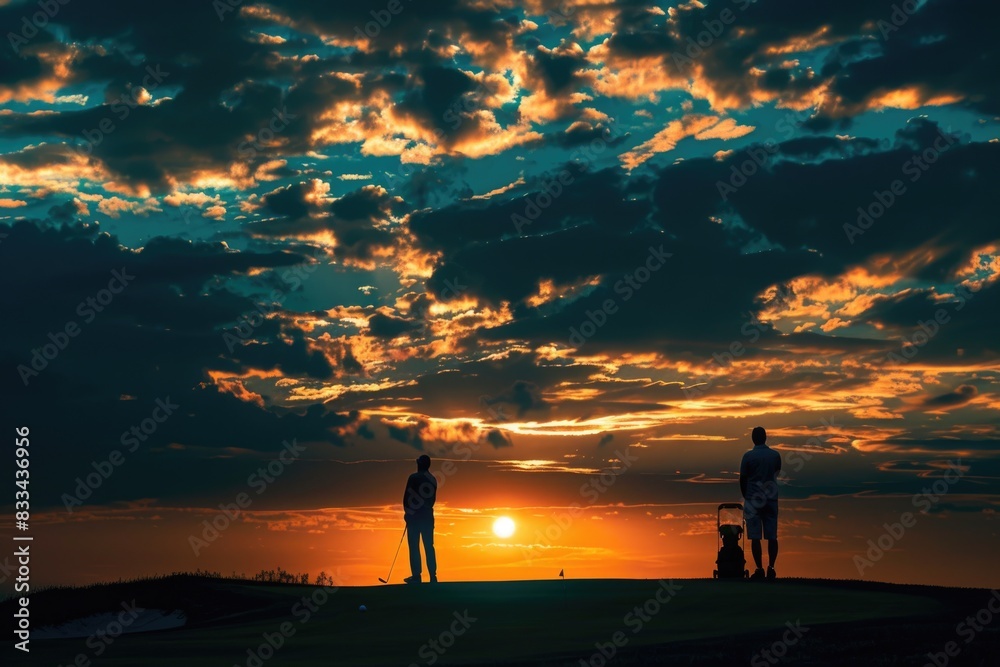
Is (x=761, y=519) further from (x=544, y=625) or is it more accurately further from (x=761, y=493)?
(x=544, y=625)

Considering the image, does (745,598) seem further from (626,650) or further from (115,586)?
(115,586)

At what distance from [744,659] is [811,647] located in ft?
2.96

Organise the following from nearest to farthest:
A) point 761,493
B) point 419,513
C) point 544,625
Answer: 1. point 544,625
2. point 761,493
3. point 419,513

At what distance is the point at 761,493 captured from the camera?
19.7 meters

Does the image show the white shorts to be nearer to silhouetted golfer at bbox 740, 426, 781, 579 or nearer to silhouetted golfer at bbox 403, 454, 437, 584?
silhouetted golfer at bbox 740, 426, 781, 579

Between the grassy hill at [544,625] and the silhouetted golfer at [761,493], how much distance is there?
1.04 metres

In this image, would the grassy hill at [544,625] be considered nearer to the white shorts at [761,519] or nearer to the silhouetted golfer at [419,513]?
the white shorts at [761,519]

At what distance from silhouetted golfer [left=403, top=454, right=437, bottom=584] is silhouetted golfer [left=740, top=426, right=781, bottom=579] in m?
6.91

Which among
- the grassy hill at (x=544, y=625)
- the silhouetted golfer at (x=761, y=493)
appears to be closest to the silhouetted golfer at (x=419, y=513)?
the grassy hill at (x=544, y=625)

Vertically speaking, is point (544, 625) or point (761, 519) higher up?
point (761, 519)

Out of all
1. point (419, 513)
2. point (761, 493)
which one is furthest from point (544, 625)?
point (419, 513)

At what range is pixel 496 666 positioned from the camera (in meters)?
10.4

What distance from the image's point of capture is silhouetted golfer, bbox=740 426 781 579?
777 inches

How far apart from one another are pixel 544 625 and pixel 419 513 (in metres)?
8.33
